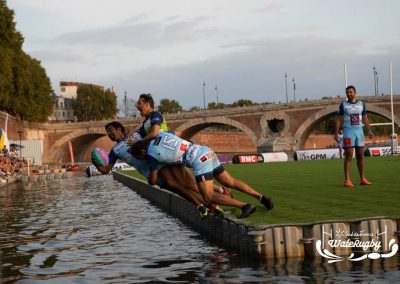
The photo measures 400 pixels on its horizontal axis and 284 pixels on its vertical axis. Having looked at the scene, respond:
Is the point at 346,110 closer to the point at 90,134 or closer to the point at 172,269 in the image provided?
the point at 172,269

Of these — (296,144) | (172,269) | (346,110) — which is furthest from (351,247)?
(296,144)

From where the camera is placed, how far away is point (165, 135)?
36.5 feet

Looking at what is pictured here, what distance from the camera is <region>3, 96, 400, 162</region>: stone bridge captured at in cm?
7769

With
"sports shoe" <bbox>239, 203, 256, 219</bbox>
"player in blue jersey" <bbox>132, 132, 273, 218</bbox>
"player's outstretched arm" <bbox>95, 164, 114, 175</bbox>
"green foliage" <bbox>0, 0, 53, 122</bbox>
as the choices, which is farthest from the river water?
"green foliage" <bbox>0, 0, 53, 122</bbox>

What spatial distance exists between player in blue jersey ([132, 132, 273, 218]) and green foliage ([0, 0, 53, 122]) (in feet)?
191

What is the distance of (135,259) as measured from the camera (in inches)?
412

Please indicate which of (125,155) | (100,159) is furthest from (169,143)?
(100,159)

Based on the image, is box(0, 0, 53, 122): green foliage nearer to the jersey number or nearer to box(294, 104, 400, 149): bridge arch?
box(294, 104, 400, 149): bridge arch

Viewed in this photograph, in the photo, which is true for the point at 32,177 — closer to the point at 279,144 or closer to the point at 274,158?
the point at 274,158

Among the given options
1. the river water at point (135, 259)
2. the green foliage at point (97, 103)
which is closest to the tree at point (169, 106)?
the green foliage at point (97, 103)

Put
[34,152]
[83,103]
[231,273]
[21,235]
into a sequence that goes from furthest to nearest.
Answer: [83,103] < [34,152] < [21,235] < [231,273]

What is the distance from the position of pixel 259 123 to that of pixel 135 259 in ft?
247

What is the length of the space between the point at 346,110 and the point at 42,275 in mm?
8217

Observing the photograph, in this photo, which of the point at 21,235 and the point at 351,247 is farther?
the point at 21,235
